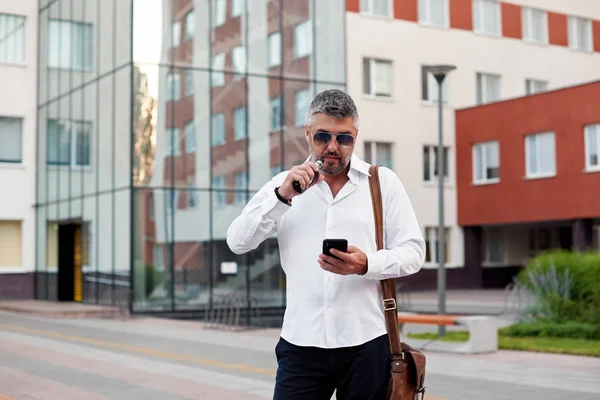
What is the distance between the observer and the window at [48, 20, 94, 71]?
88.8 ft

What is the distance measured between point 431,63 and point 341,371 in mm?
33301

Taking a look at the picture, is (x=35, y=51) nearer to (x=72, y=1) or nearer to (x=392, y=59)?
(x=72, y=1)

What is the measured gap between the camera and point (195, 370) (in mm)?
11414

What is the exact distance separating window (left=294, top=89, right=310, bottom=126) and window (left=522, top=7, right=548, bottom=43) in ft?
51.5

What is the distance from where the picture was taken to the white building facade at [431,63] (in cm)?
3422

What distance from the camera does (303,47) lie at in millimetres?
25688

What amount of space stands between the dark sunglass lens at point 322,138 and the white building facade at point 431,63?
29.8 metres

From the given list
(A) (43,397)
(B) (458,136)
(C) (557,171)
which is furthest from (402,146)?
(A) (43,397)

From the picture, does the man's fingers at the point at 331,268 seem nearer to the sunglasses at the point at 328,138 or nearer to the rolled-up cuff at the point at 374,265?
the rolled-up cuff at the point at 374,265

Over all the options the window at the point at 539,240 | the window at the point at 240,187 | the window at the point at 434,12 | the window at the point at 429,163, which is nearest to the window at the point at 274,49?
the window at the point at 240,187

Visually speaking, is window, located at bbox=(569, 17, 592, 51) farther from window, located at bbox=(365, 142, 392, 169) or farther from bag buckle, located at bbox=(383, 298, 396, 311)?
bag buckle, located at bbox=(383, 298, 396, 311)

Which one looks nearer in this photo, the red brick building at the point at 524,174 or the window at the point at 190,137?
the window at the point at 190,137

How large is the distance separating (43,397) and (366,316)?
261 inches

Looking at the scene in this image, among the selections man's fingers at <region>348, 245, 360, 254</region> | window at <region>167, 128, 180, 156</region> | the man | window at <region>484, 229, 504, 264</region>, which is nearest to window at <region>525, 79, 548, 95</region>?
window at <region>484, 229, 504, 264</region>
